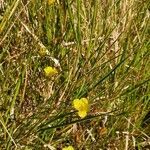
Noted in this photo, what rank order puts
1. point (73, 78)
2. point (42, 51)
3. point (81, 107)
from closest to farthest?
point (81, 107)
point (73, 78)
point (42, 51)

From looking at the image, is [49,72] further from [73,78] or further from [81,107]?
[81,107]

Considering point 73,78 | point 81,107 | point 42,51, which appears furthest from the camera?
point 42,51

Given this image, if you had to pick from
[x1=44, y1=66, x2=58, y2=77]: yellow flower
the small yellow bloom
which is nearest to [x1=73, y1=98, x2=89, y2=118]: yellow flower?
[x1=44, y1=66, x2=58, y2=77]: yellow flower

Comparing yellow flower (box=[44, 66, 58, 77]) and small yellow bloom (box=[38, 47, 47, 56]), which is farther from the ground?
small yellow bloom (box=[38, 47, 47, 56])

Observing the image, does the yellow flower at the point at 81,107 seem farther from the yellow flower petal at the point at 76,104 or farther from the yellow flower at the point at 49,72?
the yellow flower at the point at 49,72

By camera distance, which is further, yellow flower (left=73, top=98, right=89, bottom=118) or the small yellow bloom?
the small yellow bloom

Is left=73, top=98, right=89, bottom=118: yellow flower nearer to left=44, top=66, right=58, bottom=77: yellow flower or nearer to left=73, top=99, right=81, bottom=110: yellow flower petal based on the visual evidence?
left=73, top=99, right=81, bottom=110: yellow flower petal

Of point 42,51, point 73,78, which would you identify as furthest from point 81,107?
point 42,51

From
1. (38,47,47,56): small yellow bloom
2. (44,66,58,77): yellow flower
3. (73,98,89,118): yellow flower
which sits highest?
(38,47,47,56): small yellow bloom

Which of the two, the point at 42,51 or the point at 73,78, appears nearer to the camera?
the point at 73,78

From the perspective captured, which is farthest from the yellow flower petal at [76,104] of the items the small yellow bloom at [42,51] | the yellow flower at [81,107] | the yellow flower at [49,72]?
the small yellow bloom at [42,51]
